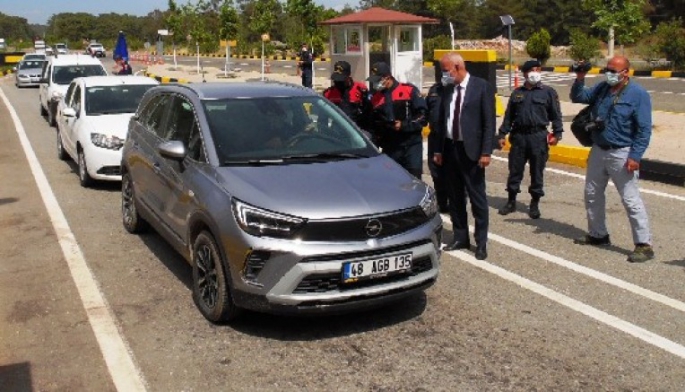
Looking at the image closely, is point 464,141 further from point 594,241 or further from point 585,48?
point 585,48

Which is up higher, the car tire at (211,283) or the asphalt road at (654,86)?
the asphalt road at (654,86)

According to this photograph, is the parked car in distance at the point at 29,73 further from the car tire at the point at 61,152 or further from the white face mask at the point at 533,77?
the white face mask at the point at 533,77

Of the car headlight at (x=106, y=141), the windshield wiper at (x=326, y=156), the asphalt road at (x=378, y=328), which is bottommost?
the asphalt road at (x=378, y=328)

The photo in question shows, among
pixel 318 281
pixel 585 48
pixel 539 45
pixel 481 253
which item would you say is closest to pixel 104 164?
pixel 481 253

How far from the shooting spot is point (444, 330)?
4.93 metres

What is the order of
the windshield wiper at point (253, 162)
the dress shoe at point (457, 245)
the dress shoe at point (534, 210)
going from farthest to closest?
the dress shoe at point (534, 210)
the dress shoe at point (457, 245)
the windshield wiper at point (253, 162)

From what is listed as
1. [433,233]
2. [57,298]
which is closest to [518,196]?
[433,233]

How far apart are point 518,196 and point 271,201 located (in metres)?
5.35

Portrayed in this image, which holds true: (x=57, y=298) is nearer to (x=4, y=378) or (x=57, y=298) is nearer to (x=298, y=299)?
(x=4, y=378)

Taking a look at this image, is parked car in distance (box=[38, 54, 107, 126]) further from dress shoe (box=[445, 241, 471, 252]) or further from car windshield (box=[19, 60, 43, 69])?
car windshield (box=[19, 60, 43, 69])

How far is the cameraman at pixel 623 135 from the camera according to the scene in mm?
6219

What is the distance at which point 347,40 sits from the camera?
63.8ft

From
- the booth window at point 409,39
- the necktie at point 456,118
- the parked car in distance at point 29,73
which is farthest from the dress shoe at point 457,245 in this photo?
the parked car in distance at point 29,73

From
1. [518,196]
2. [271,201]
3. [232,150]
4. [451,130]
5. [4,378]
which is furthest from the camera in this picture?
[518,196]
